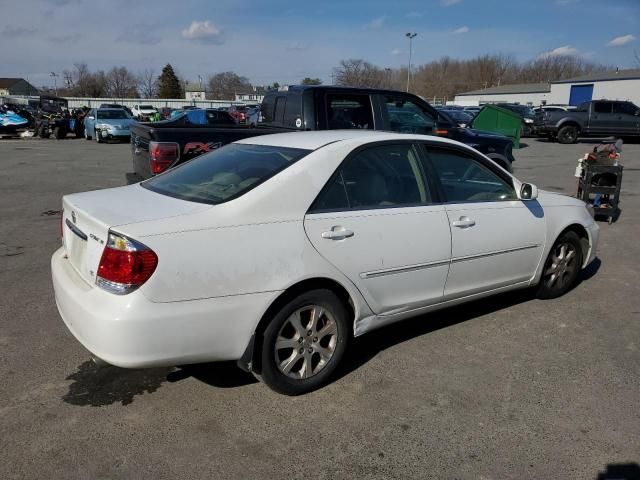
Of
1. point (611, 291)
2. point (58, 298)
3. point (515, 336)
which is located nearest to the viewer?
point (58, 298)

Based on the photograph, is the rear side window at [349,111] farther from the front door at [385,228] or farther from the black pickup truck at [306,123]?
the front door at [385,228]

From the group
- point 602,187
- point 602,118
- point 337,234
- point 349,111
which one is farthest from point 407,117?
point 602,118

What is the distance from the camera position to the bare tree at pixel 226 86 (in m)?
98.3

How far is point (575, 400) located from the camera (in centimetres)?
330

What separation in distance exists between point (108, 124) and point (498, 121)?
1693 centimetres

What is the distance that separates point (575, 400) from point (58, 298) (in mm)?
3258

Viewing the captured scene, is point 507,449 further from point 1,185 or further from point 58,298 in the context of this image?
point 1,185

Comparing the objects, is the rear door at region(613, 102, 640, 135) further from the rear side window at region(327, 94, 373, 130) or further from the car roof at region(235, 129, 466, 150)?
the car roof at region(235, 129, 466, 150)

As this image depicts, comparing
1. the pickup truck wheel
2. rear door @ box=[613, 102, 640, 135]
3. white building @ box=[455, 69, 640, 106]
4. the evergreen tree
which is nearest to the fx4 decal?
the pickup truck wheel

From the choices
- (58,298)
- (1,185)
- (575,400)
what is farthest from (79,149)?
(575,400)

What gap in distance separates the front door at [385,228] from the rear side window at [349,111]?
3.75 m

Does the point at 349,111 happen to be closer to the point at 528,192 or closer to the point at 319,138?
the point at 528,192

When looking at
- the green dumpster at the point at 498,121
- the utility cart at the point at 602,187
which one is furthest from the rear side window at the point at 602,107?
the utility cart at the point at 602,187

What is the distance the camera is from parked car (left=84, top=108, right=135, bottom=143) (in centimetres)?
2420
